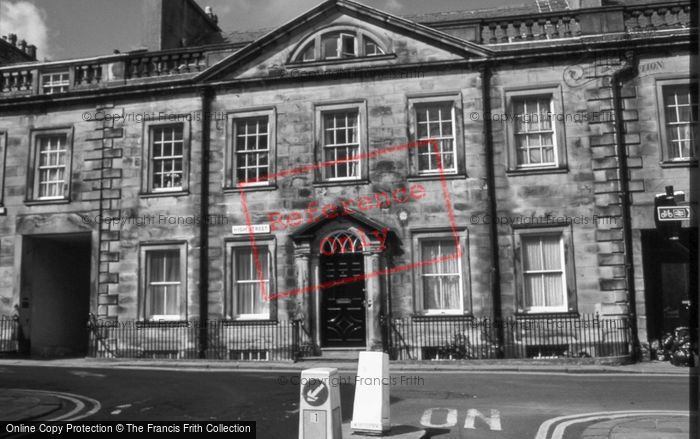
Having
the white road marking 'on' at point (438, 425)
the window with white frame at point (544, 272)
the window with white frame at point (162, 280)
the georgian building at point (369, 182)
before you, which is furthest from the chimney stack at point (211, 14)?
the white road marking 'on' at point (438, 425)

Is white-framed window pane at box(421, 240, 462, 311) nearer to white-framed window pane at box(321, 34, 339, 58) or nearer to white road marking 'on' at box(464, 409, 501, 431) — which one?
white-framed window pane at box(321, 34, 339, 58)

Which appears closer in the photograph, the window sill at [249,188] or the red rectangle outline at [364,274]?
the red rectangle outline at [364,274]

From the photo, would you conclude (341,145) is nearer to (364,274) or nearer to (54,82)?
(364,274)

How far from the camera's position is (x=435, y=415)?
29.3 ft

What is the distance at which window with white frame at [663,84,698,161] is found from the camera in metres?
16.7

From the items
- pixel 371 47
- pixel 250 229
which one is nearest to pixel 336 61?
pixel 371 47

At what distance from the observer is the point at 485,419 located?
8.66 m

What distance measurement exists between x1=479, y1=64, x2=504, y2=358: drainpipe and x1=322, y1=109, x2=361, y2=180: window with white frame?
341 cm

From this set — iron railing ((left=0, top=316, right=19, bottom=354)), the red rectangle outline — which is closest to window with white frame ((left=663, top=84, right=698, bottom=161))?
the red rectangle outline

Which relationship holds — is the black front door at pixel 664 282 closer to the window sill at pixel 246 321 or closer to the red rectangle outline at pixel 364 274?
the red rectangle outline at pixel 364 274

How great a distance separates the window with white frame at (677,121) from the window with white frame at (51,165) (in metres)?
16.7

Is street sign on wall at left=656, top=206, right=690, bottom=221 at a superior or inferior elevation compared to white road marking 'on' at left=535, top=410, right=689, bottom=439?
superior

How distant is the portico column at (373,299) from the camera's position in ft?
55.6

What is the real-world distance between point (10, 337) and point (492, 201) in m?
14.2
